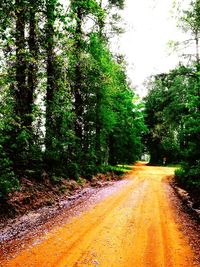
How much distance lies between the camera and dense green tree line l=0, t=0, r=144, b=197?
10.2 m

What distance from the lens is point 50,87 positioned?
17531 millimetres

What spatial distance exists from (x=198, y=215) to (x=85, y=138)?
15.7 meters

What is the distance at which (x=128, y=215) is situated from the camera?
1104 centimetres

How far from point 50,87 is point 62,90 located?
69 centimetres

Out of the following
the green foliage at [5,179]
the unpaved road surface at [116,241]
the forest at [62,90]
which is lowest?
the unpaved road surface at [116,241]

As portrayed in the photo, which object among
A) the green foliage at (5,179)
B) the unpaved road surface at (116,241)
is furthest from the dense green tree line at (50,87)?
the unpaved road surface at (116,241)

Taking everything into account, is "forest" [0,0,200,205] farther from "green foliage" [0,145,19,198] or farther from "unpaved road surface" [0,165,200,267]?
"unpaved road surface" [0,165,200,267]

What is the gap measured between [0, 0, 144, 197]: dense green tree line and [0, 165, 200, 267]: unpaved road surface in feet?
9.56

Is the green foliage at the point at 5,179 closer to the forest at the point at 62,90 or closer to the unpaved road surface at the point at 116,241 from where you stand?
the forest at the point at 62,90

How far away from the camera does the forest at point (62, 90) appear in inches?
412

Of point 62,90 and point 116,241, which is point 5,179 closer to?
point 116,241

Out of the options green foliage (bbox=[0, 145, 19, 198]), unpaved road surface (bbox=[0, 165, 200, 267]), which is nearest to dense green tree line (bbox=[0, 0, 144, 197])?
green foliage (bbox=[0, 145, 19, 198])

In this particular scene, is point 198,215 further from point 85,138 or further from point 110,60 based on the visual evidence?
point 110,60

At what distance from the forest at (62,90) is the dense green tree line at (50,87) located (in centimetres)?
3
